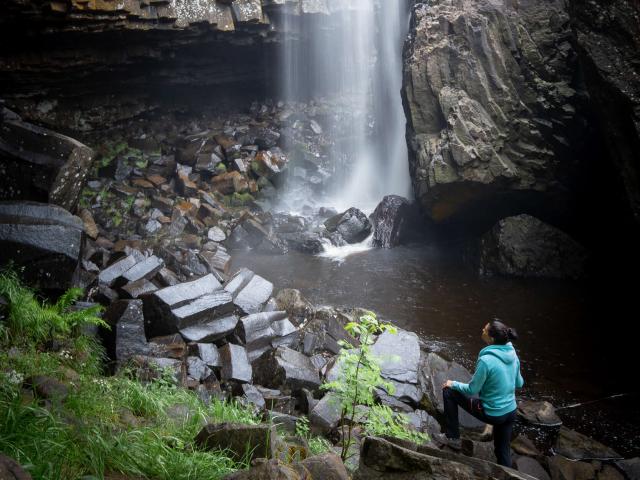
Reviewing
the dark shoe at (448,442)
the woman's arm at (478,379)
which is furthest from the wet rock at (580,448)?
the woman's arm at (478,379)

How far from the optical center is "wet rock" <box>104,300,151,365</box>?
5.84m

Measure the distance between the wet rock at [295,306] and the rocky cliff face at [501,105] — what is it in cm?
503

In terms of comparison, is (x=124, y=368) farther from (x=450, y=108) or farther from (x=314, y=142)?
(x=314, y=142)

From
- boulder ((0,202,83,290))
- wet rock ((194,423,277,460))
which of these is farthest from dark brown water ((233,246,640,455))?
wet rock ((194,423,277,460))

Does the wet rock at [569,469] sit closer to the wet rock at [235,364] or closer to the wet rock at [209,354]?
the wet rock at [235,364]

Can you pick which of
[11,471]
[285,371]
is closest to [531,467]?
[285,371]

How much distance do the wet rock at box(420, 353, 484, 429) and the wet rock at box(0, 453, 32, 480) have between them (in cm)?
561

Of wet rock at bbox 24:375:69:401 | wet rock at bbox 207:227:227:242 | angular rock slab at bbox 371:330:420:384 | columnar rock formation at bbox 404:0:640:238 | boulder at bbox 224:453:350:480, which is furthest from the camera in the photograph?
wet rock at bbox 207:227:227:242

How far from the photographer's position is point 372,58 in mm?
20609

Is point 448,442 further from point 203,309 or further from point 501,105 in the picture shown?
point 501,105

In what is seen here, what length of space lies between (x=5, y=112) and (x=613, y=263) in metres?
14.5

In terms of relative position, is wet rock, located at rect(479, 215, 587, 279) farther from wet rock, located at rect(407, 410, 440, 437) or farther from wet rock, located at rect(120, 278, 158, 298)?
wet rock, located at rect(120, 278, 158, 298)

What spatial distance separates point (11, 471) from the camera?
1847 mm

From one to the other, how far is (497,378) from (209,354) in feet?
13.3
